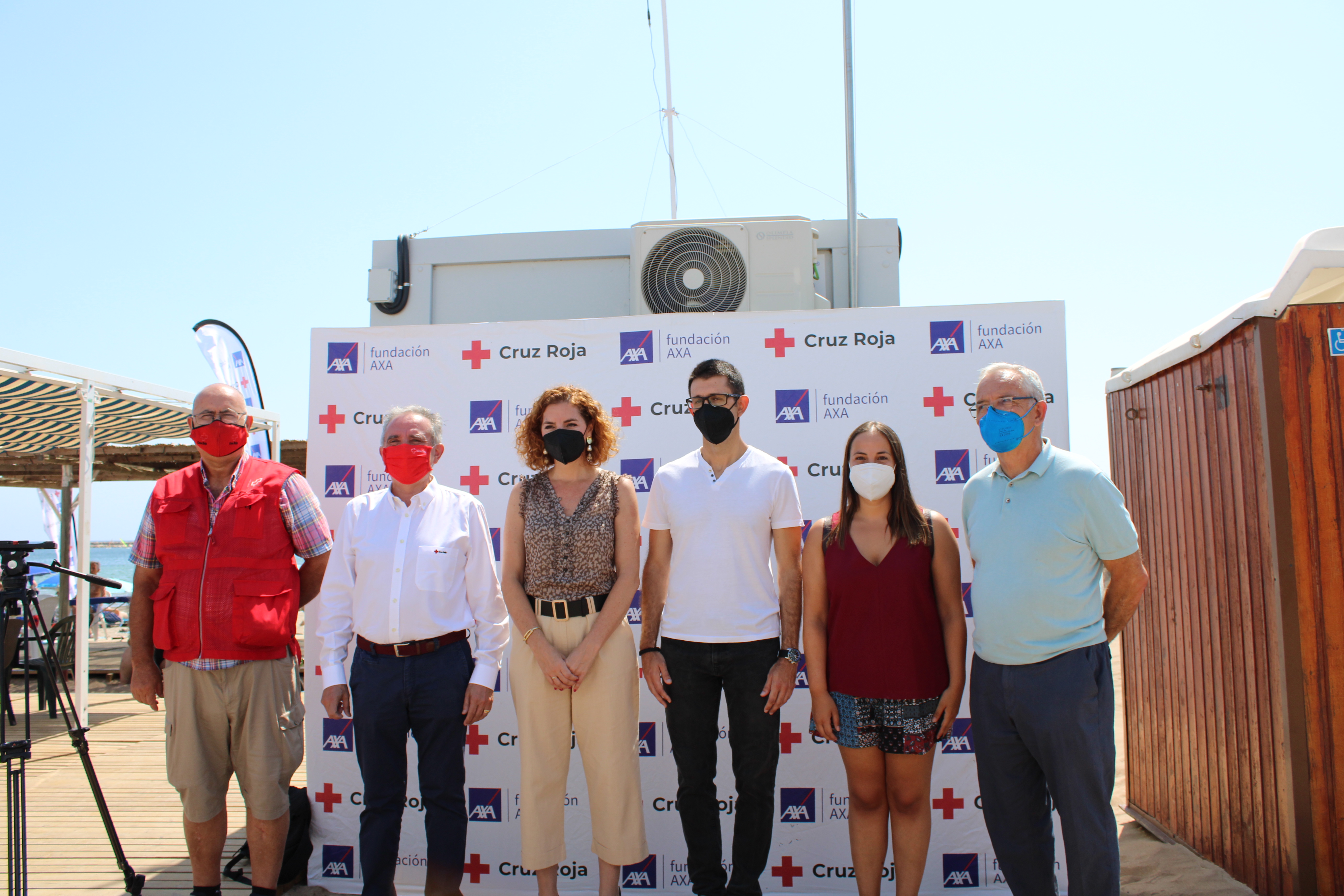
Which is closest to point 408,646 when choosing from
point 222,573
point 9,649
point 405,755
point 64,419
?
point 405,755

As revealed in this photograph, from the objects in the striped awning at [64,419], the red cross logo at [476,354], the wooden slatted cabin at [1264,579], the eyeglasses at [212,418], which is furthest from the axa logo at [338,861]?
the striped awning at [64,419]

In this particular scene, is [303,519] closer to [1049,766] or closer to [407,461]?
[407,461]

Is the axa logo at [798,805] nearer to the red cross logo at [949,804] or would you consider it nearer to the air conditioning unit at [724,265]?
the red cross logo at [949,804]

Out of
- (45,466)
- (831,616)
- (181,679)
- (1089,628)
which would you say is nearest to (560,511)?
(831,616)

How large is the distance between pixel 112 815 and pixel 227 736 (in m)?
2.29

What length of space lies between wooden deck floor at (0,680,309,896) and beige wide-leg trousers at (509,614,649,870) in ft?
4.88

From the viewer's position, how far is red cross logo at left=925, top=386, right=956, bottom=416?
3145mm

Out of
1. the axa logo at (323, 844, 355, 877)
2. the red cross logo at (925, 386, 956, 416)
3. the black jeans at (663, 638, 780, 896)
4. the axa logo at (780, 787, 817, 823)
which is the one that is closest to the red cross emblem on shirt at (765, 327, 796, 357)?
the red cross logo at (925, 386, 956, 416)

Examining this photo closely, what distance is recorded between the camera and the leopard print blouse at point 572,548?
2.39m

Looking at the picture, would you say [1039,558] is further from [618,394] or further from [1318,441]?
[618,394]

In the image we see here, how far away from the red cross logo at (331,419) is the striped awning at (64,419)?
3049 mm

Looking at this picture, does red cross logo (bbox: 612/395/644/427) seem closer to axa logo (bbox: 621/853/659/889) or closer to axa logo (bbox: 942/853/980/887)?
axa logo (bbox: 621/853/659/889)

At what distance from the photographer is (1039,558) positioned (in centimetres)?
212

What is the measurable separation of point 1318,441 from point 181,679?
3.81 m
